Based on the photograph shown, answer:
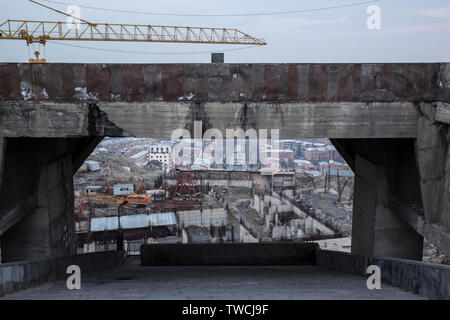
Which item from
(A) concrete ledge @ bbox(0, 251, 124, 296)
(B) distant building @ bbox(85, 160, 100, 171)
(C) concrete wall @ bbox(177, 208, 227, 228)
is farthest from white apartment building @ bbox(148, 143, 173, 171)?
(A) concrete ledge @ bbox(0, 251, 124, 296)

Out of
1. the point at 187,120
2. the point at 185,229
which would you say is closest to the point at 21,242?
the point at 187,120

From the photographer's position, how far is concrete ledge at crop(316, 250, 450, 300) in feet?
13.5

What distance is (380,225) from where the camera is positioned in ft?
30.1

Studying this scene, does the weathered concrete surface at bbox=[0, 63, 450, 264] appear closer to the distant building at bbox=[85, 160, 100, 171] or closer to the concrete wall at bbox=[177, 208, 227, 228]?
the concrete wall at bbox=[177, 208, 227, 228]

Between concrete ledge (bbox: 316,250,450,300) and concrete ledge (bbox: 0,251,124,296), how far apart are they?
526cm

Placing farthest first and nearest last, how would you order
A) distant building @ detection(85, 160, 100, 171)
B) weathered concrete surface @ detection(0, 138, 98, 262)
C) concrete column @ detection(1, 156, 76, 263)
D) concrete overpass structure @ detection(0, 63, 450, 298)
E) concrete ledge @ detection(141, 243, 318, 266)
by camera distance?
1. distant building @ detection(85, 160, 100, 171)
2. concrete ledge @ detection(141, 243, 318, 266)
3. concrete column @ detection(1, 156, 76, 263)
4. weathered concrete surface @ detection(0, 138, 98, 262)
5. concrete overpass structure @ detection(0, 63, 450, 298)

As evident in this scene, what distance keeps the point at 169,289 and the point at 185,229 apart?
2925 cm

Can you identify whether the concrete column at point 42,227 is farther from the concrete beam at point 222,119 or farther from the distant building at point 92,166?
the distant building at point 92,166

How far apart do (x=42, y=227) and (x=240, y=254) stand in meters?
5.49

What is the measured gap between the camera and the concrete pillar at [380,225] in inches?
356

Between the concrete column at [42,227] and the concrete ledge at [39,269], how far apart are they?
134 cm

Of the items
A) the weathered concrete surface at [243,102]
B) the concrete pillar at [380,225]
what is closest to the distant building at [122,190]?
the concrete pillar at [380,225]

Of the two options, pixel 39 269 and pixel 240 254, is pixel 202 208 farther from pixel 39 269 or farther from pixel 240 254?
pixel 39 269

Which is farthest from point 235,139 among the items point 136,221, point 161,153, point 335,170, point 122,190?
point 161,153
